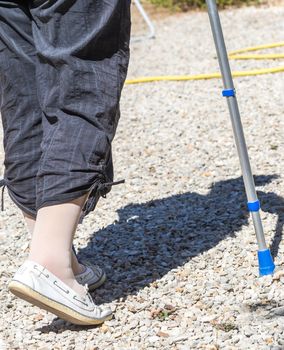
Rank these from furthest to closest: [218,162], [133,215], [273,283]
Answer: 1. [218,162]
2. [133,215]
3. [273,283]

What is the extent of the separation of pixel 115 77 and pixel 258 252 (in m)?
0.91

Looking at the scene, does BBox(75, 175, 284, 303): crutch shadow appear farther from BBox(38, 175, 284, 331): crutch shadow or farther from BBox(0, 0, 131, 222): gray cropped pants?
BBox(0, 0, 131, 222): gray cropped pants

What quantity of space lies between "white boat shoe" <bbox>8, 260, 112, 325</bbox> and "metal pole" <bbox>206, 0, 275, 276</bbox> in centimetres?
72

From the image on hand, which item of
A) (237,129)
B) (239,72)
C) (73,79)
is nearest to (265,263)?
(237,129)

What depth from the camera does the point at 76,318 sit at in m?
2.69

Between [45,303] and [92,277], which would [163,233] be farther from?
[45,303]

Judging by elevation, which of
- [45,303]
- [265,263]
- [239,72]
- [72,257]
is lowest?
[239,72]

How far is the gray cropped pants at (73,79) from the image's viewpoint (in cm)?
261

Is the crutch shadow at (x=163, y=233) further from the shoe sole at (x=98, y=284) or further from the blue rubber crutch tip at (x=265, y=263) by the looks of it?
the blue rubber crutch tip at (x=265, y=263)

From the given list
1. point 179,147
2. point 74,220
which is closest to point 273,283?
point 74,220

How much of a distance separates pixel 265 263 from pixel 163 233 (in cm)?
72

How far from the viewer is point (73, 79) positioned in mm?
2625

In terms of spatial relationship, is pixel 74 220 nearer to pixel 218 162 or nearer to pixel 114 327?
pixel 114 327

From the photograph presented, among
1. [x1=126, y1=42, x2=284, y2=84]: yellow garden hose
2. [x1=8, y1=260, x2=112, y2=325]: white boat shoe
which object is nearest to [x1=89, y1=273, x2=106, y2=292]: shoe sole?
[x1=8, y1=260, x2=112, y2=325]: white boat shoe
